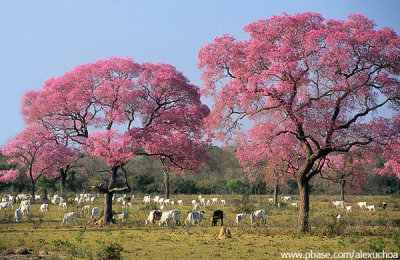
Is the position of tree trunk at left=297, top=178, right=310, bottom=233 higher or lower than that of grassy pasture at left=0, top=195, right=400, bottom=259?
higher

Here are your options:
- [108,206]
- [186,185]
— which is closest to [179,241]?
[108,206]

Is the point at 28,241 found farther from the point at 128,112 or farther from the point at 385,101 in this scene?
the point at 385,101

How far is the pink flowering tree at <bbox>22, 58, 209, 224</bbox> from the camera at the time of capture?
24391mm

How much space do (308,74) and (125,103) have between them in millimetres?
11067

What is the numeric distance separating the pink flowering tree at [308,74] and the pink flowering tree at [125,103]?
408 cm

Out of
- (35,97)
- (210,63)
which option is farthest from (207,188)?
(210,63)

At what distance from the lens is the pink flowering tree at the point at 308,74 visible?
1925cm

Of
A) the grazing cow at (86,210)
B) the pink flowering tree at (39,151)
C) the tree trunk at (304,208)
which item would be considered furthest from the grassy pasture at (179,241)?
the pink flowering tree at (39,151)

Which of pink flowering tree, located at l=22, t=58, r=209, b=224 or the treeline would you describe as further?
the treeline

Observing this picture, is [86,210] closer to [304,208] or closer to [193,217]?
[193,217]

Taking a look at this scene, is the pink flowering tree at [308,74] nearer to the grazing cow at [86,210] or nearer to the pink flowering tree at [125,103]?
the pink flowering tree at [125,103]

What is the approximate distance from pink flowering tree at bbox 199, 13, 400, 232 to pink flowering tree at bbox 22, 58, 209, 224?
4.08m

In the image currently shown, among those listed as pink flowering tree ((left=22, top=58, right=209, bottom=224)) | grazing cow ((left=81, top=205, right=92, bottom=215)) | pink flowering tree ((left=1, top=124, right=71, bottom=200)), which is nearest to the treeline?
pink flowering tree ((left=1, top=124, right=71, bottom=200))

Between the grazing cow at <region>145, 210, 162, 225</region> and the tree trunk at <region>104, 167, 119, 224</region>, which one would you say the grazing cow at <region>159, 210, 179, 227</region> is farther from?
the tree trunk at <region>104, 167, 119, 224</region>
